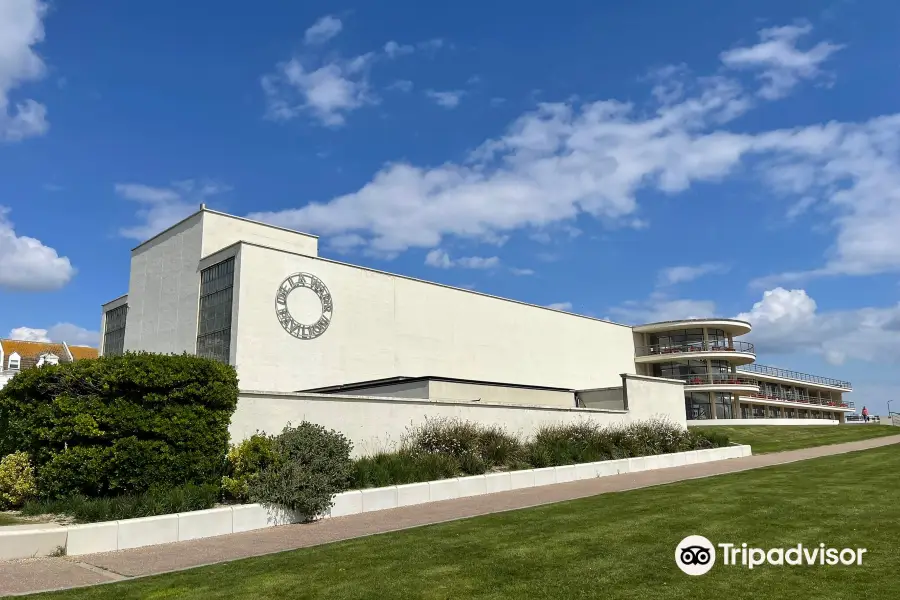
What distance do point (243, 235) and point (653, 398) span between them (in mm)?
23280

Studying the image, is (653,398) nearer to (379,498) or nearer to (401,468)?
(401,468)

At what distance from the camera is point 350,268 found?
3697cm

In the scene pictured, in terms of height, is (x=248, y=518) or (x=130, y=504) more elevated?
(x=130, y=504)

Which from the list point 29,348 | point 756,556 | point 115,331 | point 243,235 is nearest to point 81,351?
point 29,348

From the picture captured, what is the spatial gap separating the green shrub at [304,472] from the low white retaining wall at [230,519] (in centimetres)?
31

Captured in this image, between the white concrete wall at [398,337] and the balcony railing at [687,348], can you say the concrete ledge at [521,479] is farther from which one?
the balcony railing at [687,348]

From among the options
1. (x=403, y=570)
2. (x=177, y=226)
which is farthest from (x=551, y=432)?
(x=177, y=226)

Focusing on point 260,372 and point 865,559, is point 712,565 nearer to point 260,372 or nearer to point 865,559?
point 865,559

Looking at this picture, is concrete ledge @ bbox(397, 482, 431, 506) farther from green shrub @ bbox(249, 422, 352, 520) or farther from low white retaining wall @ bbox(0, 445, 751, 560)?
green shrub @ bbox(249, 422, 352, 520)

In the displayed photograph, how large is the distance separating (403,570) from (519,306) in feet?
134

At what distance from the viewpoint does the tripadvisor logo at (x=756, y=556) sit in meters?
7.50

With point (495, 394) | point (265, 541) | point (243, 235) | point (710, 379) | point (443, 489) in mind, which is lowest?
point (265, 541)

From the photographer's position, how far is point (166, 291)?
38.3m

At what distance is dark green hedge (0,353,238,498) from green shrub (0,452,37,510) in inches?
9.8
